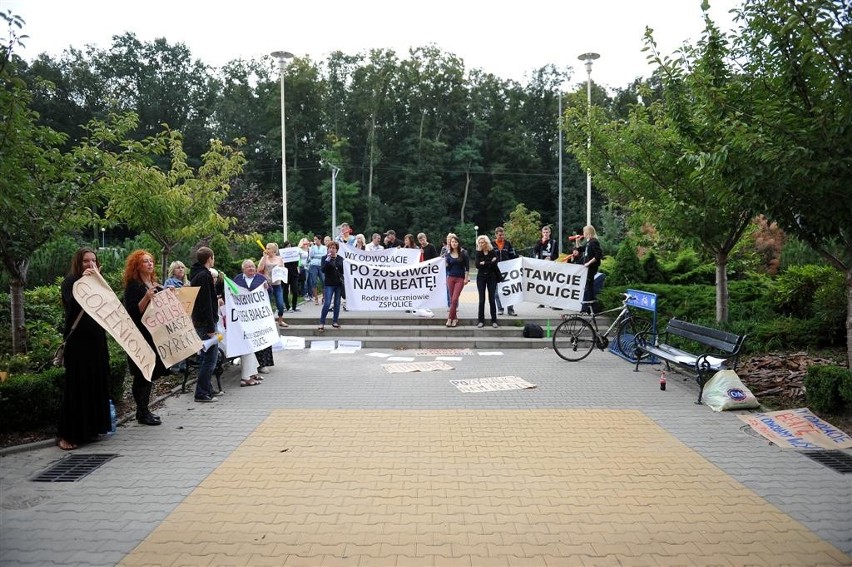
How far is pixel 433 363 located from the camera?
37.0 feet

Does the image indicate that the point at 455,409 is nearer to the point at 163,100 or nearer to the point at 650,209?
the point at 650,209

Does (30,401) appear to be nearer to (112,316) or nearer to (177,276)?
(112,316)

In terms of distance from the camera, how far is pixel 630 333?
1161 centimetres

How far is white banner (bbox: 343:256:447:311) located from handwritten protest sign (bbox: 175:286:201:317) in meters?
6.00

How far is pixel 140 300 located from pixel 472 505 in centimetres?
451

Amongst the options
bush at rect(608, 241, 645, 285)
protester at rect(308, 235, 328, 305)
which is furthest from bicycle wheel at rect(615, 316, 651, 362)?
protester at rect(308, 235, 328, 305)

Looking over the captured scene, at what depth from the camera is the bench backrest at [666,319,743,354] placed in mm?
8406

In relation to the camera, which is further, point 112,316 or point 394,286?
point 394,286

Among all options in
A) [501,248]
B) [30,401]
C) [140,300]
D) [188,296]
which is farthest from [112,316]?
[501,248]

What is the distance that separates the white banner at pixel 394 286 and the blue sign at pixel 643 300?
4513 millimetres

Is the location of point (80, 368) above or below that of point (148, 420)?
A: above

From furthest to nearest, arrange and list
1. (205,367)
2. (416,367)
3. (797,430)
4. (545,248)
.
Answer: (545,248) → (416,367) → (205,367) → (797,430)

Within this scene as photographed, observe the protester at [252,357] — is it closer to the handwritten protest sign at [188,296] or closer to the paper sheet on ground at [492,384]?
the handwritten protest sign at [188,296]

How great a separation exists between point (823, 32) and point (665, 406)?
15.0ft
